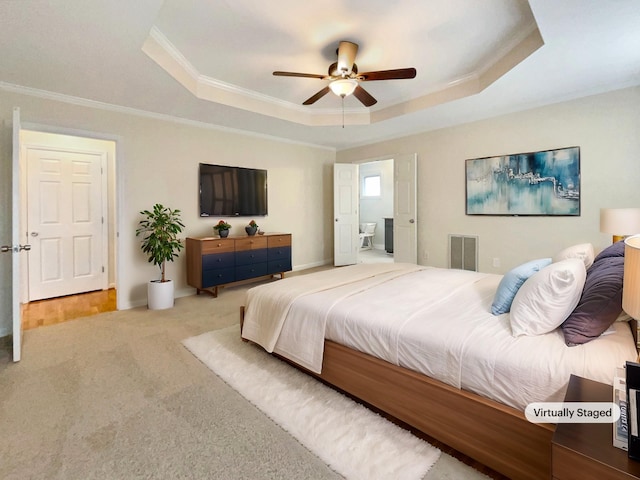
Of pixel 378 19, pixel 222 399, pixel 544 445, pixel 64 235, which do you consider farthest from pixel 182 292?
pixel 544 445

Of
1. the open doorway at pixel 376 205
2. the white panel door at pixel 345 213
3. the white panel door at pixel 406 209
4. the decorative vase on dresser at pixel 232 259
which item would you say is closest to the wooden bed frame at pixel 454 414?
the decorative vase on dresser at pixel 232 259

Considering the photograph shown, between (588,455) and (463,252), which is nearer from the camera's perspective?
(588,455)

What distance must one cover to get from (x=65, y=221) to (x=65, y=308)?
51.0 inches

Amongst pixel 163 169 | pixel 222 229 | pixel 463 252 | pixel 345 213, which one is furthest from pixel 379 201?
pixel 163 169

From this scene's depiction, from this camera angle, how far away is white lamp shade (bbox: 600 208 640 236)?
103 inches

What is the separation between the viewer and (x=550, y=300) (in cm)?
145

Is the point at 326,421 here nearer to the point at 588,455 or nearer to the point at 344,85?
the point at 588,455

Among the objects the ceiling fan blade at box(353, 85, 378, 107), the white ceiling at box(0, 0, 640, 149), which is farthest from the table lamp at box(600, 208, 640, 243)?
the ceiling fan blade at box(353, 85, 378, 107)

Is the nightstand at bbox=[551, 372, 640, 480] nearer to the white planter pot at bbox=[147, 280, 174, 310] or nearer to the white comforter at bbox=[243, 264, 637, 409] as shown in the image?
the white comforter at bbox=[243, 264, 637, 409]

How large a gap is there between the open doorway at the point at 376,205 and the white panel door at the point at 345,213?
2.10 meters

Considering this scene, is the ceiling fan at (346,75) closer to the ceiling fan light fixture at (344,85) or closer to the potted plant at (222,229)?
the ceiling fan light fixture at (344,85)

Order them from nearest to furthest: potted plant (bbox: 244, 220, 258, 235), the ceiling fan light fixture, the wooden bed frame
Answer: the wooden bed frame, the ceiling fan light fixture, potted plant (bbox: 244, 220, 258, 235)

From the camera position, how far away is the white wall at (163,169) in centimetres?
322

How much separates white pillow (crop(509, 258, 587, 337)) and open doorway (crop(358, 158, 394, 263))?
22.3 ft
